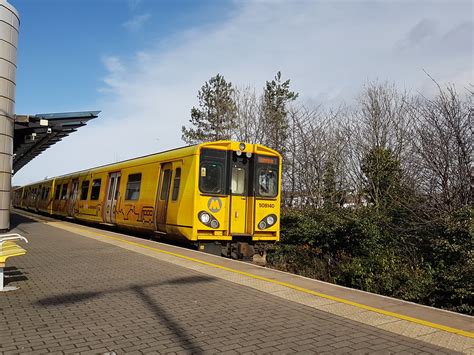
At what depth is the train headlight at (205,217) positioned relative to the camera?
1075cm

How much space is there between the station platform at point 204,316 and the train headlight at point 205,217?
2.19 metres

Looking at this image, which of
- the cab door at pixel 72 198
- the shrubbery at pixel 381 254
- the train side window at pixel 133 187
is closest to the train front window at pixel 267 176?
the shrubbery at pixel 381 254

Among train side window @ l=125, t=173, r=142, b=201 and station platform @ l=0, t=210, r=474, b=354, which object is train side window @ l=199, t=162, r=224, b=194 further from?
train side window @ l=125, t=173, r=142, b=201

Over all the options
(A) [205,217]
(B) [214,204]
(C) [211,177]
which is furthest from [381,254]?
(C) [211,177]

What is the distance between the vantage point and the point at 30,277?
767 centimetres

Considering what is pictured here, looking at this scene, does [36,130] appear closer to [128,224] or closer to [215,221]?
[128,224]

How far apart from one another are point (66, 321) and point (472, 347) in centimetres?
437

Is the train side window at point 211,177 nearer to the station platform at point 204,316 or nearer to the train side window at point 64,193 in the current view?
the station platform at point 204,316

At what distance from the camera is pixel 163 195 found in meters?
12.2

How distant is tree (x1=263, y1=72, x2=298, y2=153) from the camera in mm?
24731

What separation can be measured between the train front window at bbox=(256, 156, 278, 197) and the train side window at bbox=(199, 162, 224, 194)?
1.17 meters

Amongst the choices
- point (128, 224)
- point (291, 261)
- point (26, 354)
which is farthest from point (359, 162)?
point (26, 354)

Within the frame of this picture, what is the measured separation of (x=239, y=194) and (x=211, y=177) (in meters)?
0.98

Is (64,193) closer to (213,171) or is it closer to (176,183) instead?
(176,183)
